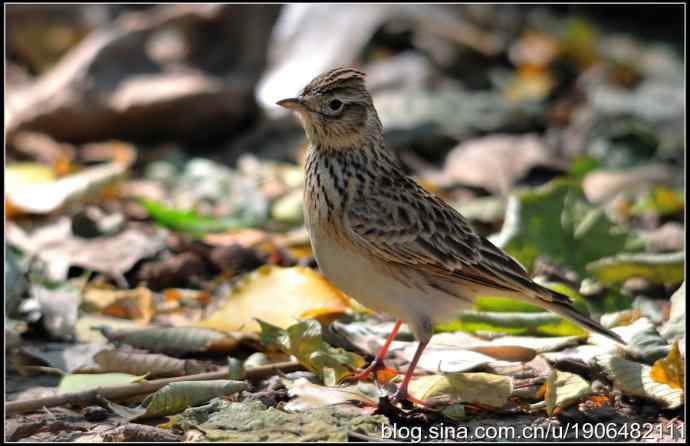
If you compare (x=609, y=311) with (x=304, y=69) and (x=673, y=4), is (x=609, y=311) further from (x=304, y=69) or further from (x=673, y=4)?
(x=673, y=4)

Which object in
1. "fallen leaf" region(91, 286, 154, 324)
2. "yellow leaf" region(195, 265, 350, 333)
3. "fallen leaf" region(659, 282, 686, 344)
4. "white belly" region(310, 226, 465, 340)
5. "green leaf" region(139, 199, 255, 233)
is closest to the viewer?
"white belly" region(310, 226, 465, 340)

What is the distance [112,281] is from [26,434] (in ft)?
7.77

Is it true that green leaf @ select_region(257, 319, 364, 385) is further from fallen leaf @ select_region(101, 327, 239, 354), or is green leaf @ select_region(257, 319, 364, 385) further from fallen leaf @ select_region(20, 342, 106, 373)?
fallen leaf @ select_region(20, 342, 106, 373)

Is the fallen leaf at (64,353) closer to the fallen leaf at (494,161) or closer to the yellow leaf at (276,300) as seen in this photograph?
the yellow leaf at (276,300)

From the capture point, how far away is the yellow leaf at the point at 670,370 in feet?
16.4

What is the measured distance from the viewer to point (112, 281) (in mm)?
7148

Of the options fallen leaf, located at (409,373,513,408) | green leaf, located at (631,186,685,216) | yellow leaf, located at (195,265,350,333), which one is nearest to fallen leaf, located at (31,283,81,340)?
yellow leaf, located at (195,265,350,333)

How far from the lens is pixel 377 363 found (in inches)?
222

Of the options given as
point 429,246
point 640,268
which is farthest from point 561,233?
point 429,246

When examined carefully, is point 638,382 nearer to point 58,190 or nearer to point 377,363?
point 377,363

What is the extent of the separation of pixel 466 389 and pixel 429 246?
0.86 m

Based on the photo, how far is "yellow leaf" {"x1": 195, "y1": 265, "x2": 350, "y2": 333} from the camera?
6.11 meters

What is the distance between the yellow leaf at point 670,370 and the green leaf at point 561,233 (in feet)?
5.24

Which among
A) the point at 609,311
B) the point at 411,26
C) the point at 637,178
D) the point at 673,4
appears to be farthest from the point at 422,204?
the point at 673,4
